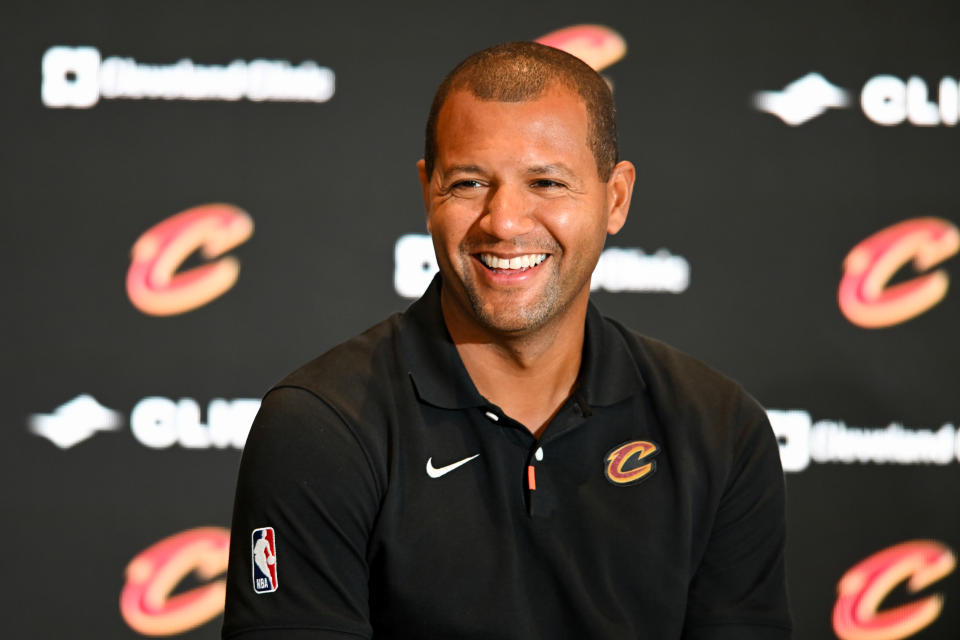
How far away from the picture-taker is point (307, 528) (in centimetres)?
119

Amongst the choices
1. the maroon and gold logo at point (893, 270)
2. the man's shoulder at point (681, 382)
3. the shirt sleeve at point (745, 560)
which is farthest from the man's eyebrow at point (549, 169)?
the maroon and gold logo at point (893, 270)

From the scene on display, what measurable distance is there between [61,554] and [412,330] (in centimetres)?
163

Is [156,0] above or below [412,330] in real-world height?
above

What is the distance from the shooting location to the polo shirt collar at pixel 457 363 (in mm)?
1277

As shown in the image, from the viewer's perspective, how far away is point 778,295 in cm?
265

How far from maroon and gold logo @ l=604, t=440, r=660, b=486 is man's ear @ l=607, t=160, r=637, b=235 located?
0.30m

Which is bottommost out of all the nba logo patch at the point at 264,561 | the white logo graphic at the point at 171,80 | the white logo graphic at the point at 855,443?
the white logo graphic at the point at 855,443

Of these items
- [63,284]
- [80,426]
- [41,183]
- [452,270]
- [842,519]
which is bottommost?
[842,519]

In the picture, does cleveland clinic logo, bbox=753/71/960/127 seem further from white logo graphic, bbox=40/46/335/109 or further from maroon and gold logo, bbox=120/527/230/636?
maroon and gold logo, bbox=120/527/230/636

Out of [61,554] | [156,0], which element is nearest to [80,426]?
[61,554]

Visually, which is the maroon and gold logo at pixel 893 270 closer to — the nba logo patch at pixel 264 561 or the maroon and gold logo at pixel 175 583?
the maroon and gold logo at pixel 175 583

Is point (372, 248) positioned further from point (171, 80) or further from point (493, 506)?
point (493, 506)

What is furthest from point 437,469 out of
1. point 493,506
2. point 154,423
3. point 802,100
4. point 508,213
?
point 802,100

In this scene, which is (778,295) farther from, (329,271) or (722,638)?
(722,638)
